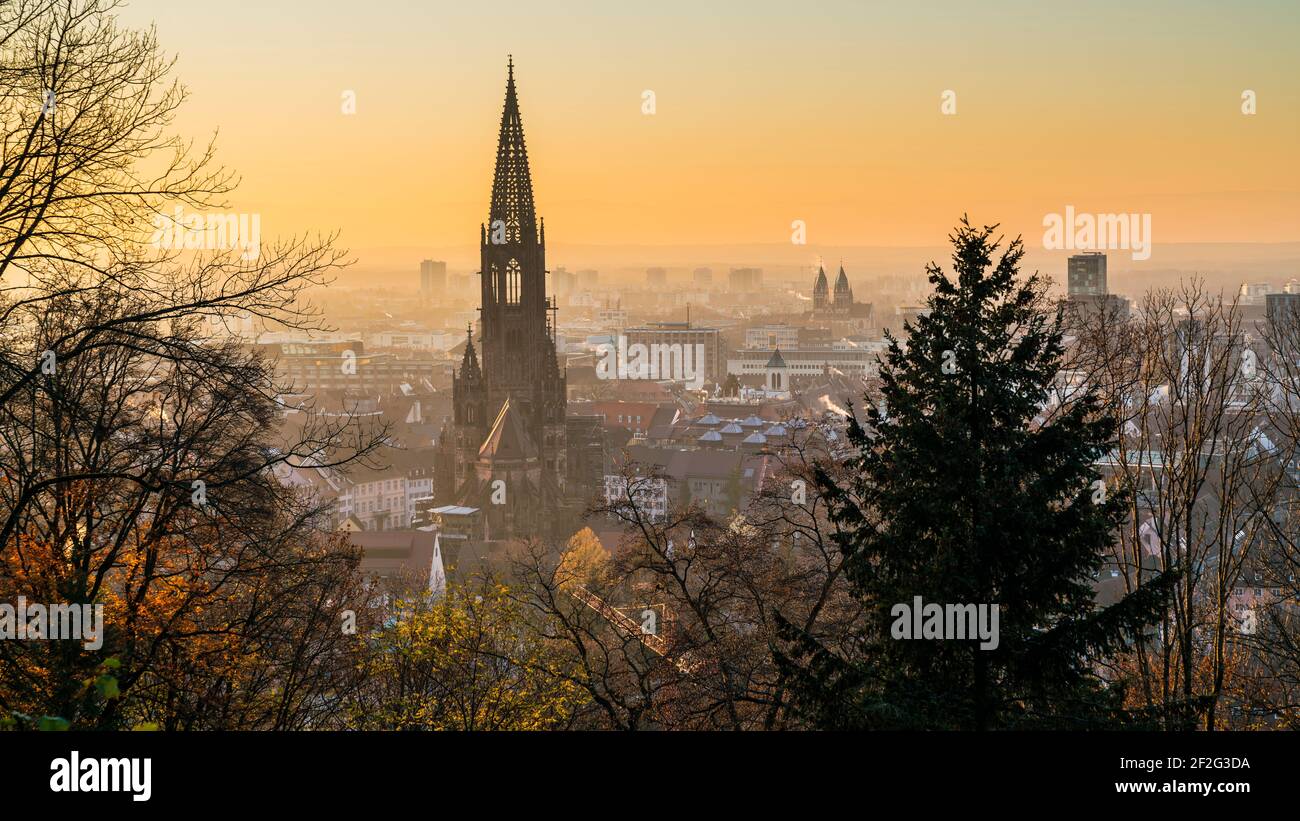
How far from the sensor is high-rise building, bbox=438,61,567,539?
6962 centimetres

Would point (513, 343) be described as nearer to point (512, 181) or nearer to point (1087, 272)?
point (512, 181)

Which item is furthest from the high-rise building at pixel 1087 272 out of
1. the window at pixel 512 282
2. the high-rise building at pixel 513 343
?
the window at pixel 512 282

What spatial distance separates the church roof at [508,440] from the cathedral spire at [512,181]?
1042 cm


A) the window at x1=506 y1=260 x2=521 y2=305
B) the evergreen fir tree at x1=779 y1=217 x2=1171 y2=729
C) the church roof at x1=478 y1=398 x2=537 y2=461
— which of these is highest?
the window at x1=506 y1=260 x2=521 y2=305

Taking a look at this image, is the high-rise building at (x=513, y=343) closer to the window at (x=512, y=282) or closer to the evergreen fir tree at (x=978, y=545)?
the window at (x=512, y=282)

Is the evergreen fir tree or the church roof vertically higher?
the evergreen fir tree

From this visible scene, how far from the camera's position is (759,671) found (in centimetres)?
1702

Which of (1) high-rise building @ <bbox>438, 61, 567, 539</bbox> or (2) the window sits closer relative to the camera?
(1) high-rise building @ <bbox>438, 61, 567, 539</bbox>

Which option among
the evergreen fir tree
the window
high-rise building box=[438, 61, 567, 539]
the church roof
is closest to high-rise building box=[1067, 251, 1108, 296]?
high-rise building box=[438, 61, 567, 539]

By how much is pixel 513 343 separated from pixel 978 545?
61.6 meters

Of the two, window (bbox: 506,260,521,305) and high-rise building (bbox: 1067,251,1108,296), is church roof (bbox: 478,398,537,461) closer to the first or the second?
window (bbox: 506,260,521,305)

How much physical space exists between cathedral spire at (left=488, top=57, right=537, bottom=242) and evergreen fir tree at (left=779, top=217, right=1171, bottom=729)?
59.1 metres

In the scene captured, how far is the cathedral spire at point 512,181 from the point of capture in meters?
69.6
